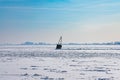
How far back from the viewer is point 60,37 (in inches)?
3814

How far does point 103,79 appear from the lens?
1762cm

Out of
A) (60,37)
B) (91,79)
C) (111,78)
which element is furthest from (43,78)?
(60,37)

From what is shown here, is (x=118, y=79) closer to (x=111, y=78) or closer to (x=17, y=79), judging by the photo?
(x=111, y=78)

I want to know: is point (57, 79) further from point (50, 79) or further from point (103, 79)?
point (103, 79)

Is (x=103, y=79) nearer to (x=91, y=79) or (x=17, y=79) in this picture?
(x=91, y=79)

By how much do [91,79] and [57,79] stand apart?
224cm

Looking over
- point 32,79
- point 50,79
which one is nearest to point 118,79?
point 50,79

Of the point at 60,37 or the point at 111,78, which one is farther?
the point at 60,37

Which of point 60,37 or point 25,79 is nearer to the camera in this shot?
point 25,79

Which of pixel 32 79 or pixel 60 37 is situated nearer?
pixel 32 79

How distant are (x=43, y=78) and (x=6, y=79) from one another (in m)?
2.48

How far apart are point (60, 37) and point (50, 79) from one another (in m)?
79.5

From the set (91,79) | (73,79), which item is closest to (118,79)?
(91,79)

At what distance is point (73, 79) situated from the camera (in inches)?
690
